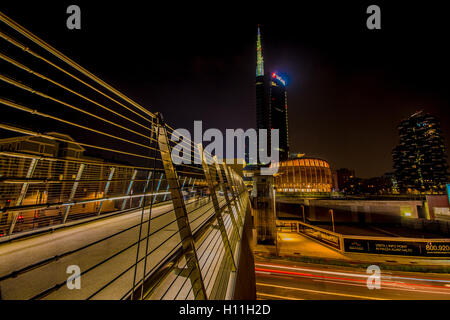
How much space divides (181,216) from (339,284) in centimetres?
1240

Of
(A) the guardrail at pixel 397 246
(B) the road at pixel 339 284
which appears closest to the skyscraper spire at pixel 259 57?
(A) the guardrail at pixel 397 246

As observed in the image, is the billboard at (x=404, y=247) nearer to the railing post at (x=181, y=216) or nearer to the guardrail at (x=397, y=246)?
the guardrail at (x=397, y=246)

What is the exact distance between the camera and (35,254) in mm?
1919

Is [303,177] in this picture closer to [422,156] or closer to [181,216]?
[422,156]

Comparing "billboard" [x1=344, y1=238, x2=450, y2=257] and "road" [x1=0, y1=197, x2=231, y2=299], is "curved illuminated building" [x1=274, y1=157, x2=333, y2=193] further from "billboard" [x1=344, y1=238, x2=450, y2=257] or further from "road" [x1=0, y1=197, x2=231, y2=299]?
"road" [x1=0, y1=197, x2=231, y2=299]

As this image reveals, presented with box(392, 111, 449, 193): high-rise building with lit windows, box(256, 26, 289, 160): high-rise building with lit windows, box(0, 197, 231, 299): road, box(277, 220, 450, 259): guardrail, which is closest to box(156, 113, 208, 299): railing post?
box(0, 197, 231, 299): road

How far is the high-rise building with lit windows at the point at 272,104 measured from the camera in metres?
77.4

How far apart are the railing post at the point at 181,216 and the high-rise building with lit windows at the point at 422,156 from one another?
76074 millimetres

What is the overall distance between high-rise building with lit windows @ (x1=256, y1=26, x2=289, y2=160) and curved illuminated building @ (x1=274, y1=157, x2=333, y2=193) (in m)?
36.2

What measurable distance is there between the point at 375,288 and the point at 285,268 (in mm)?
4574

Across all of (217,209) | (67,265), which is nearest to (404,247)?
(217,209)

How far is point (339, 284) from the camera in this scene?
9938mm

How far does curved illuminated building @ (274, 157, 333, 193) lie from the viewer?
4734cm
